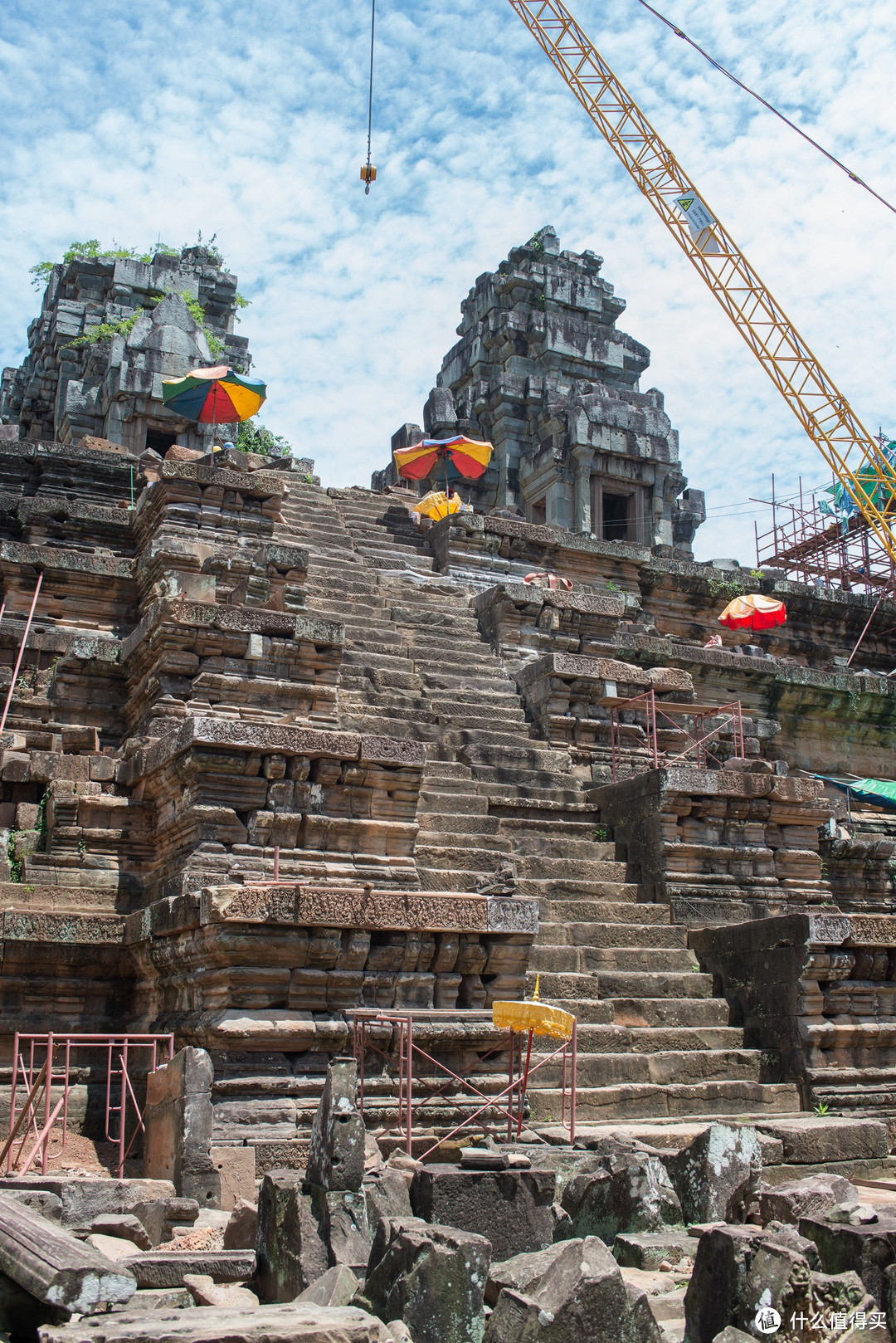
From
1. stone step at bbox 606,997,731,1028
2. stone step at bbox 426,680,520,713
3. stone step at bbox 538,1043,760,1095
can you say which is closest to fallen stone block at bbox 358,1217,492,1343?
stone step at bbox 538,1043,760,1095

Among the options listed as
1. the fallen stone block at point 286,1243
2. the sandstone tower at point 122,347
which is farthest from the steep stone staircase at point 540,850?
the sandstone tower at point 122,347

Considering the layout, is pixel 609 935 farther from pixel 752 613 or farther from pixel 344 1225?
pixel 752 613

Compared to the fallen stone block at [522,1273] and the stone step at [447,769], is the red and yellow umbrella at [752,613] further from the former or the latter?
the fallen stone block at [522,1273]

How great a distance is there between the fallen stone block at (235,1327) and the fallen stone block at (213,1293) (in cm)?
48

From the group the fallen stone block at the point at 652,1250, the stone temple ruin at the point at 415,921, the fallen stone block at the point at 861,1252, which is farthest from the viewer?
the fallen stone block at the point at 652,1250

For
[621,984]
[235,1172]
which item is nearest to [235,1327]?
[235,1172]

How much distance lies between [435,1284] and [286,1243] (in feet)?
2.78

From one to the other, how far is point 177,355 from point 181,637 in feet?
58.0

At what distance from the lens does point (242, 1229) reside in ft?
17.7

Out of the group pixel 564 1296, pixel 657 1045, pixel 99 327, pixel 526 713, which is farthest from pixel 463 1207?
pixel 99 327

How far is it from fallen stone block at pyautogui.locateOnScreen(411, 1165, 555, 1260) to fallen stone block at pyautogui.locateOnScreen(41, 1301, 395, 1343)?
1.01m

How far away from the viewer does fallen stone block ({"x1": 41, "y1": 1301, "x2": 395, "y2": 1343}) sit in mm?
3785

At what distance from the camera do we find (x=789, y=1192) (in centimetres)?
541

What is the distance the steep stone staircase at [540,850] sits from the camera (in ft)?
27.2
